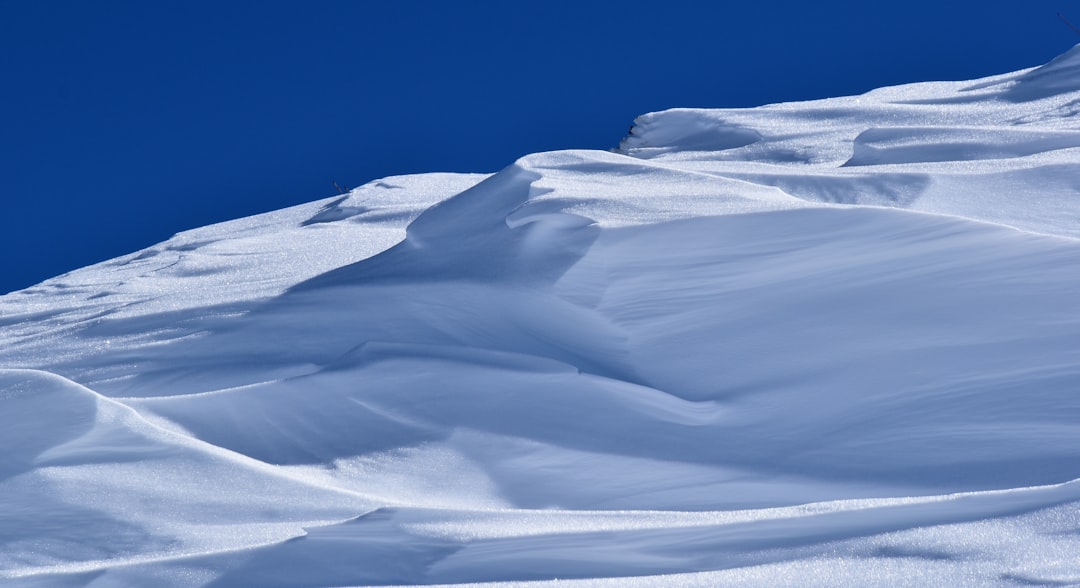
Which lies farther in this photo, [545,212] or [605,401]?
[545,212]

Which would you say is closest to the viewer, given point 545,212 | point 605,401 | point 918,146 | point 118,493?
point 118,493

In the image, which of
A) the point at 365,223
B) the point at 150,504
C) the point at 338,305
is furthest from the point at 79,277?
the point at 150,504

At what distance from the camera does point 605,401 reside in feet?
5.93

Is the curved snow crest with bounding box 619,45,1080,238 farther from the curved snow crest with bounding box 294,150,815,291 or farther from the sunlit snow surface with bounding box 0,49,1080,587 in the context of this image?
the curved snow crest with bounding box 294,150,815,291

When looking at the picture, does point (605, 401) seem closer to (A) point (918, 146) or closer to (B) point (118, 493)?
(B) point (118, 493)

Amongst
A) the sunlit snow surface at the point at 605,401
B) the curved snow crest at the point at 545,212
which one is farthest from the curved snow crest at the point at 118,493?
the curved snow crest at the point at 545,212

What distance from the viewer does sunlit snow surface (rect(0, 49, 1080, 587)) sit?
52.6 inches

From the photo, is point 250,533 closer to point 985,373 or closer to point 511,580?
point 511,580

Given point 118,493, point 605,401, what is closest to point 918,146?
point 605,401

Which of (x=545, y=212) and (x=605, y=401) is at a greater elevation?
(x=545, y=212)

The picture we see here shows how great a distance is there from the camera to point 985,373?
167cm

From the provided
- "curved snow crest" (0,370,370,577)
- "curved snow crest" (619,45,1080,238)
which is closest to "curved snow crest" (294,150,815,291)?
"curved snow crest" (619,45,1080,238)

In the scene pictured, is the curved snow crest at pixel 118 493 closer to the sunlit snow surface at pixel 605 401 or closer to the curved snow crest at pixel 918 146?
the sunlit snow surface at pixel 605 401

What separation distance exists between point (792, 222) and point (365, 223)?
1935 mm
